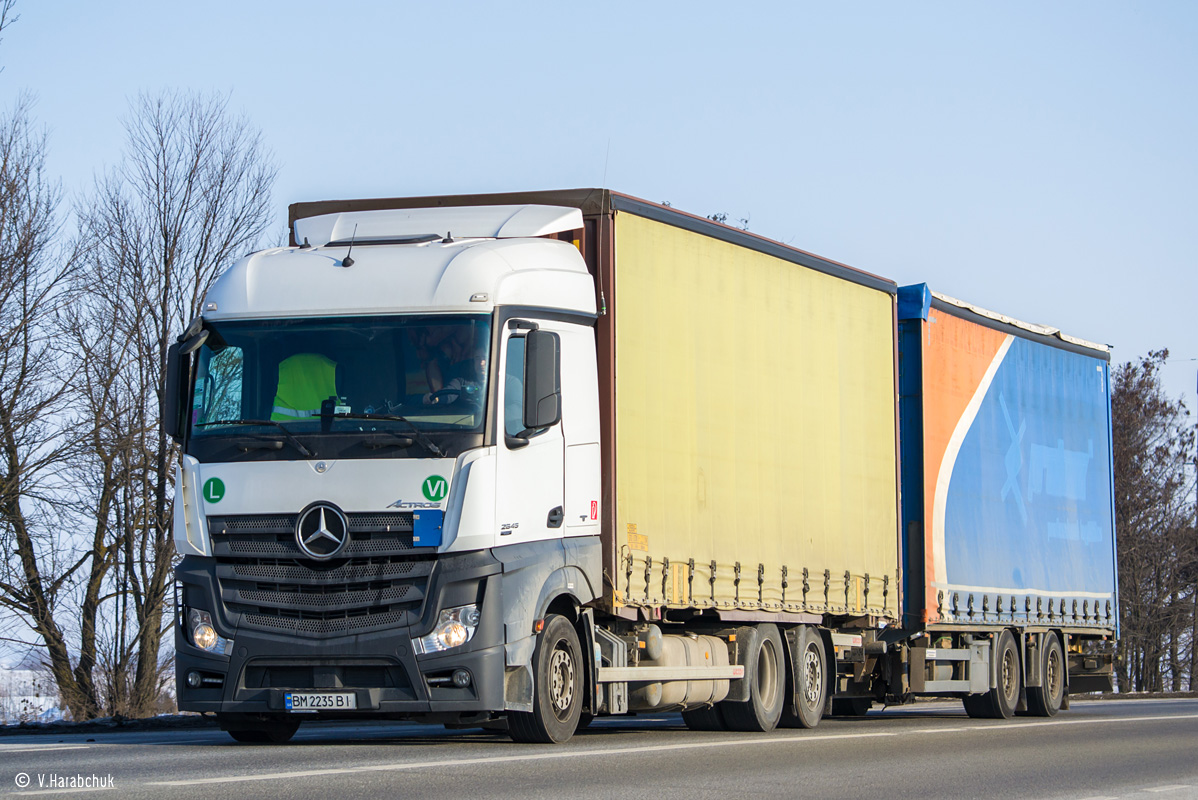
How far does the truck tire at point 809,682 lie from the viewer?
16.1m

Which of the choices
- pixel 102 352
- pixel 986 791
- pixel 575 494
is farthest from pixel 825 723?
pixel 102 352

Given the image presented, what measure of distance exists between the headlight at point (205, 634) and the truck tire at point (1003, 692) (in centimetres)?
1156

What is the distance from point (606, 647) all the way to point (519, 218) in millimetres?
3538

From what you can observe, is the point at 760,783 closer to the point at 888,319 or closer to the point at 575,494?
the point at 575,494

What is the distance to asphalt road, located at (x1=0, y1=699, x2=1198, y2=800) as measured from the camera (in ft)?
28.9

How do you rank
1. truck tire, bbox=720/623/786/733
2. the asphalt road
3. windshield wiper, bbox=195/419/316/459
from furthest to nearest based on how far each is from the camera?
truck tire, bbox=720/623/786/733 < windshield wiper, bbox=195/419/316/459 < the asphalt road

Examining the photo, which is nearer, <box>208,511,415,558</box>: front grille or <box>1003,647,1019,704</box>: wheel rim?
<box>208,511,415,558</box>: front grille

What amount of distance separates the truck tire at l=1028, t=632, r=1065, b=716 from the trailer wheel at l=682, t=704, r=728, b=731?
272 inches

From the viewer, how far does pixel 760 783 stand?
9758 millimetres

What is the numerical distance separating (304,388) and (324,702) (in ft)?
7.26

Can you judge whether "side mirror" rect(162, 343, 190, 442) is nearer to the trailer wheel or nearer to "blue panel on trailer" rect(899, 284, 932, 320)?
the trailer wheel

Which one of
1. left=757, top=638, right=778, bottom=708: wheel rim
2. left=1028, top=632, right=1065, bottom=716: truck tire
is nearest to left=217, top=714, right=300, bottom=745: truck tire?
left=757, top=638, right=778, bottom=708: wheel rim

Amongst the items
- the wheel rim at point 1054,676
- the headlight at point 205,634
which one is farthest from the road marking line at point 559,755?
the wheel rim at point 1054,676

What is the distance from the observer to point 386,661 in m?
11.1
